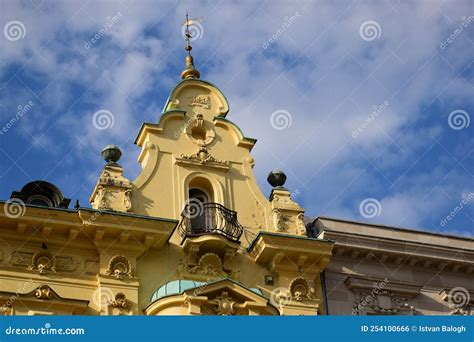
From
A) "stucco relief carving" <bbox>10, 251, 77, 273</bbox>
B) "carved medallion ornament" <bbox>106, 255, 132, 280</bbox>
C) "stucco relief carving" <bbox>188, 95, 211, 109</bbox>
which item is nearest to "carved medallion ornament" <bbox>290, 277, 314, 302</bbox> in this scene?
"carved medallion ornament" <bbox>106, 255, 132, 280</bbox>

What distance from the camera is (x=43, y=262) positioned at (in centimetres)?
2441

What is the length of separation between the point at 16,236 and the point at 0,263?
32.7 inches

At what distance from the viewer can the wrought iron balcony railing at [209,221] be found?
85.7 feet

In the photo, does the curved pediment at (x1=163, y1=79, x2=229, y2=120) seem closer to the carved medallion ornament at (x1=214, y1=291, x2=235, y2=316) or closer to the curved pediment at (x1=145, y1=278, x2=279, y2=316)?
the curved pediment at (x1=145, y1=278, x2=279, y2=316)

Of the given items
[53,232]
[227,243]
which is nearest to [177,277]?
[227,243]

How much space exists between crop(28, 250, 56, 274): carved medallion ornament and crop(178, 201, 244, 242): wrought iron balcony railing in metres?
3.53

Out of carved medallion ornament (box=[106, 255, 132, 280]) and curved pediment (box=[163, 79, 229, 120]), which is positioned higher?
curved pediment (box=[163, 79, 229, 120])

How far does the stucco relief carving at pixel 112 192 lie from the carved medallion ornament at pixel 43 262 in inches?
72.6

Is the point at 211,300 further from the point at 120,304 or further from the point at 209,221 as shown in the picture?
the point at 209,221

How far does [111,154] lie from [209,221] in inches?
127

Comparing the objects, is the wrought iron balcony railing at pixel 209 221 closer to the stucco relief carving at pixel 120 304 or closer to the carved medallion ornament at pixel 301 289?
the carved medallion ornament at pixel 301 289

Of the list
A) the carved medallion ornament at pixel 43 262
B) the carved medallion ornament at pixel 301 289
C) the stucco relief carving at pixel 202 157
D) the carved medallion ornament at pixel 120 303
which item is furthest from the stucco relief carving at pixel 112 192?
the carved medallion ornament at pixel 301 289

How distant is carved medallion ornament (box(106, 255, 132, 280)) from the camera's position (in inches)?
972

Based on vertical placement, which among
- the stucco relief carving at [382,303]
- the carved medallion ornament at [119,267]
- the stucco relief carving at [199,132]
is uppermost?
the stucco relief carving at [199,132]
